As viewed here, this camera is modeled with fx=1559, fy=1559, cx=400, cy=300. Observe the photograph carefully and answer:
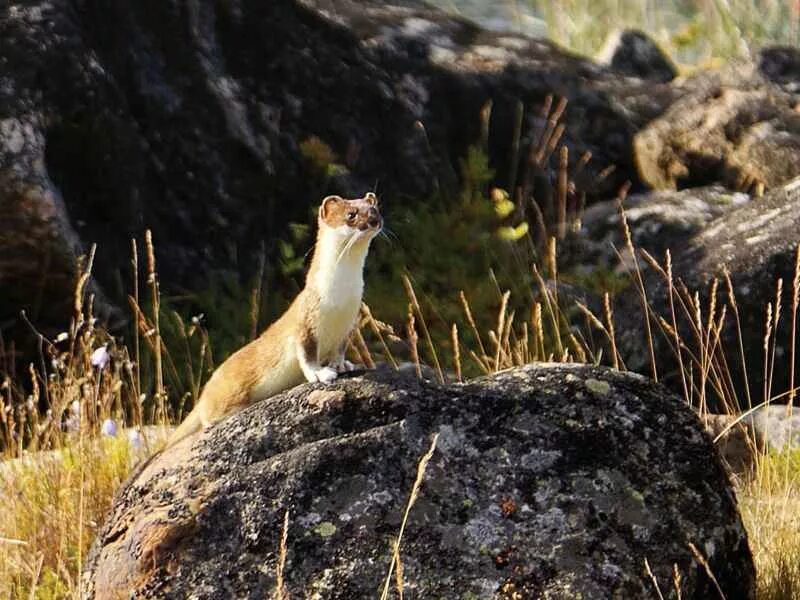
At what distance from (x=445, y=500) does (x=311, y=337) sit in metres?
1.29

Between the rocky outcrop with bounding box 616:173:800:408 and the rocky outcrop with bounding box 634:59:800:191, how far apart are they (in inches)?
62.7

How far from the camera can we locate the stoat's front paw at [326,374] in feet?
15.3

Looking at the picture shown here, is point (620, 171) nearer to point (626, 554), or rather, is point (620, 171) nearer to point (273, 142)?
point (273, 142)

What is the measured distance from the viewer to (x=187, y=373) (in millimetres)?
7824

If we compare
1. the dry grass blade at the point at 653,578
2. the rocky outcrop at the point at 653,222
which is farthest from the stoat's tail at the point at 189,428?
the rocky outcrop at the point at 653,222

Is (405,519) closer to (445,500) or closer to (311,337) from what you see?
(445,500)

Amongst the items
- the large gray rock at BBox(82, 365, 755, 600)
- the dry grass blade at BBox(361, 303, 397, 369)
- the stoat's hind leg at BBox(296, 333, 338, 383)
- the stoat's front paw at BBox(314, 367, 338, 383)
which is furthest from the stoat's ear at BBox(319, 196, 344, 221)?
the large gray rock at BBox(82, 365, 755, 600)

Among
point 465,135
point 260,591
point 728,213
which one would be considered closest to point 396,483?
point 260,591

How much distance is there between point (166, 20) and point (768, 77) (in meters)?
4.48

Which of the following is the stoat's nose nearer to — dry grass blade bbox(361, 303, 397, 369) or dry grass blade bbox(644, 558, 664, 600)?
dry grass blade bbox(361, 303, 397, 369)

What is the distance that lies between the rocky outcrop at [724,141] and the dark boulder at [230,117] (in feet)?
0.92

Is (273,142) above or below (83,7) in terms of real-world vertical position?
below

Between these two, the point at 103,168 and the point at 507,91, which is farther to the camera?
the point at 507,91

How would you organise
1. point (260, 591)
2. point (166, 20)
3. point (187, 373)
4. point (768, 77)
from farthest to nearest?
point (768, 77)
point (166, 20)
point (187, 373)
point (260, 591)
